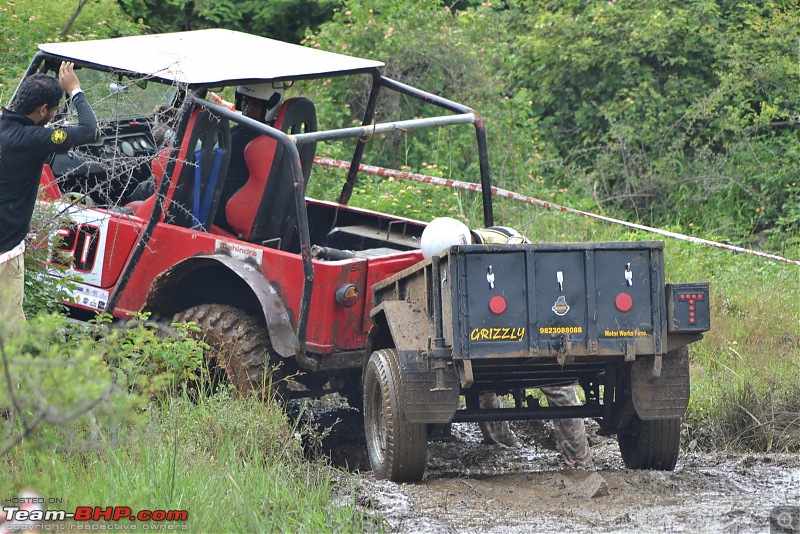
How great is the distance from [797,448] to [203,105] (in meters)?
3.96

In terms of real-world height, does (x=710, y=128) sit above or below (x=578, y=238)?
above

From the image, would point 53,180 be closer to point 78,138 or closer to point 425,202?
point 78,138

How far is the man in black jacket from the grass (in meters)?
0.84

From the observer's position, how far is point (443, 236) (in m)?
6.45

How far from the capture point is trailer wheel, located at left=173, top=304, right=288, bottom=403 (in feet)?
22.1

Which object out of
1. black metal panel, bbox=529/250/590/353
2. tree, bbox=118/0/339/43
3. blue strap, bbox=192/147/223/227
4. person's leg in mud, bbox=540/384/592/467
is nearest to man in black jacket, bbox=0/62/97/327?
blue strap, bbox=192/147/223/227

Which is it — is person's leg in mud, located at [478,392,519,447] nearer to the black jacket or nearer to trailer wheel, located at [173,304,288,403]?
trailer wheel, located at [173,304,288,403]

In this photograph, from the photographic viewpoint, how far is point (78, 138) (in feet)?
18.8

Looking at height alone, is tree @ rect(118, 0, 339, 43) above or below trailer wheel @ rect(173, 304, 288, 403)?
above

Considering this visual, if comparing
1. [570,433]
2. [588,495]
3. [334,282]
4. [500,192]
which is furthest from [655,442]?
[500,192]

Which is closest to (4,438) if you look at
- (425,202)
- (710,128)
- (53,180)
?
(53,180)

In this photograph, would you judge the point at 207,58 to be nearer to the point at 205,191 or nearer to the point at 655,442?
the point at 205,191

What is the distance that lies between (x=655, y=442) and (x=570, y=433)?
70 cm

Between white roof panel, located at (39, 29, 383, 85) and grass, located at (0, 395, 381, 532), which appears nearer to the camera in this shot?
grass, located at (0, 395, 381, 532)
